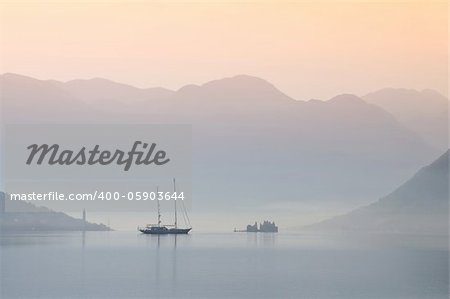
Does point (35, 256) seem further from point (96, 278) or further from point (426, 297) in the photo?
point (426, 297)

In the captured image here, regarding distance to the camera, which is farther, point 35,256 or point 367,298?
point 35,256

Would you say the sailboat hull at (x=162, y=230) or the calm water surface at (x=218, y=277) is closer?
the calm water surface at (x=218, y=277)

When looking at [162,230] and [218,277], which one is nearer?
[218,277]

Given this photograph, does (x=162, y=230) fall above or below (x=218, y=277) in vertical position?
above

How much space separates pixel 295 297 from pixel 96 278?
11.8m

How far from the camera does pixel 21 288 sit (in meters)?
44.1

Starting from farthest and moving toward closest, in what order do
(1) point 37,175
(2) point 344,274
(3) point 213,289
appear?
(1) point 37,175, (2) point 344,274, (3) point 213,289

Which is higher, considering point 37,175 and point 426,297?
point 37,175

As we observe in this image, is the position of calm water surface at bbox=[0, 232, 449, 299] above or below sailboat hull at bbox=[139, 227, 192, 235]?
below

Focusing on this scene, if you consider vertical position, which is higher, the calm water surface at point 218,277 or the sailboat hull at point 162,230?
the sailboat hull at point 162,230

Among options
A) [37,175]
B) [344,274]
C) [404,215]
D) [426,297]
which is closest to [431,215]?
[404,215]

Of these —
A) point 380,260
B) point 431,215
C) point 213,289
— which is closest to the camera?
point 213,289

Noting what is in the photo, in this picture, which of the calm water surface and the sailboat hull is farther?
the sailboat hull

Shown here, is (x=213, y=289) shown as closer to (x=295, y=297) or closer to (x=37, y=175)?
(x=295, y=297)
